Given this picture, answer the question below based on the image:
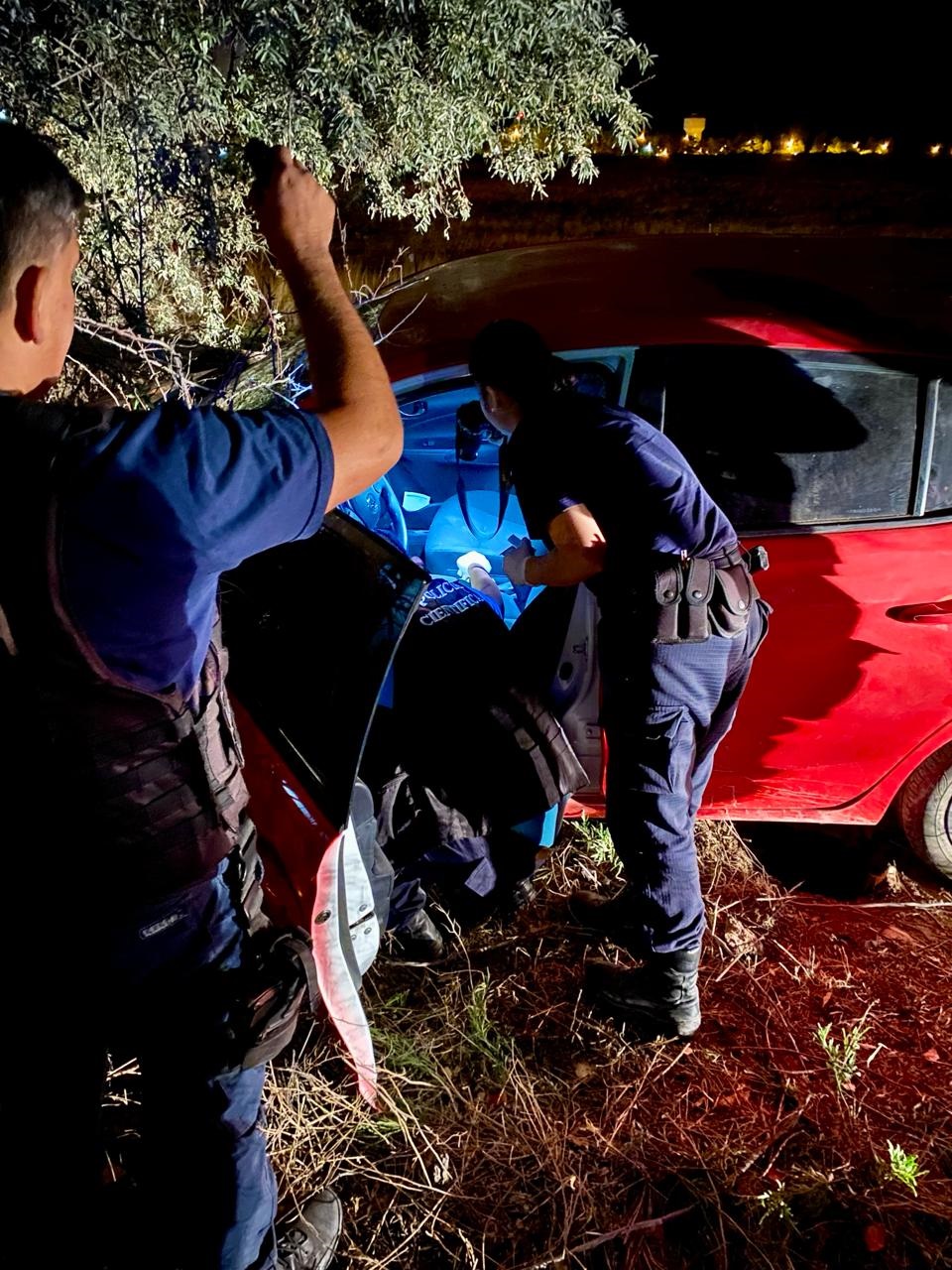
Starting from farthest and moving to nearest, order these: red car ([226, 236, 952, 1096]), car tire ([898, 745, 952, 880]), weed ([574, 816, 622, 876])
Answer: weed ([574, 816, 622, 876]) → car tire ([898, 745, 952, 880]) → red car ([226, 236, 952, 1096])

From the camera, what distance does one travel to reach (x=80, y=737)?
3.56 ft

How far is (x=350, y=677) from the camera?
5.19 feet

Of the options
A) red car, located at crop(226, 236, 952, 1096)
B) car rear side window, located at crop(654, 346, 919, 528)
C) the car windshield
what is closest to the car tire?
red car, located at crop(226, 236, 952, 1096)

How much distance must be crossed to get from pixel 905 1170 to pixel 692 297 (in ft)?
7.77

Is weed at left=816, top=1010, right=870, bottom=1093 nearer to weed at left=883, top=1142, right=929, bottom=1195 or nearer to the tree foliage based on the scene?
weed at left=883, top=1142, right=929, bottom=1195

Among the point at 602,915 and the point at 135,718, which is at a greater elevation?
the point at 135,718

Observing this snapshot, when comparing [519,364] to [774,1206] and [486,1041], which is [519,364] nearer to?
[486,1041]

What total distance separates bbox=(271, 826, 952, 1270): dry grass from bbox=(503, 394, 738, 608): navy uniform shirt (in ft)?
4.03

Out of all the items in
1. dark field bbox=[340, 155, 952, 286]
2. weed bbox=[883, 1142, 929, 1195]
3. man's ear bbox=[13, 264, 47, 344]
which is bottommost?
weed bbox=[883, 1142, 929, 1195]

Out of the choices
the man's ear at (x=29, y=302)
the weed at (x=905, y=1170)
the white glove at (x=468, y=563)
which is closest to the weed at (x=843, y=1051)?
the weed at (x=905, y=1170)

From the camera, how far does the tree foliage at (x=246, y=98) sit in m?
3.08

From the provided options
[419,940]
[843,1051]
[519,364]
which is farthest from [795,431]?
[419,940]

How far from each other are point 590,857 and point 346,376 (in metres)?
2.12

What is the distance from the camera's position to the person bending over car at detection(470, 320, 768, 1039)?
2018 millimetres
